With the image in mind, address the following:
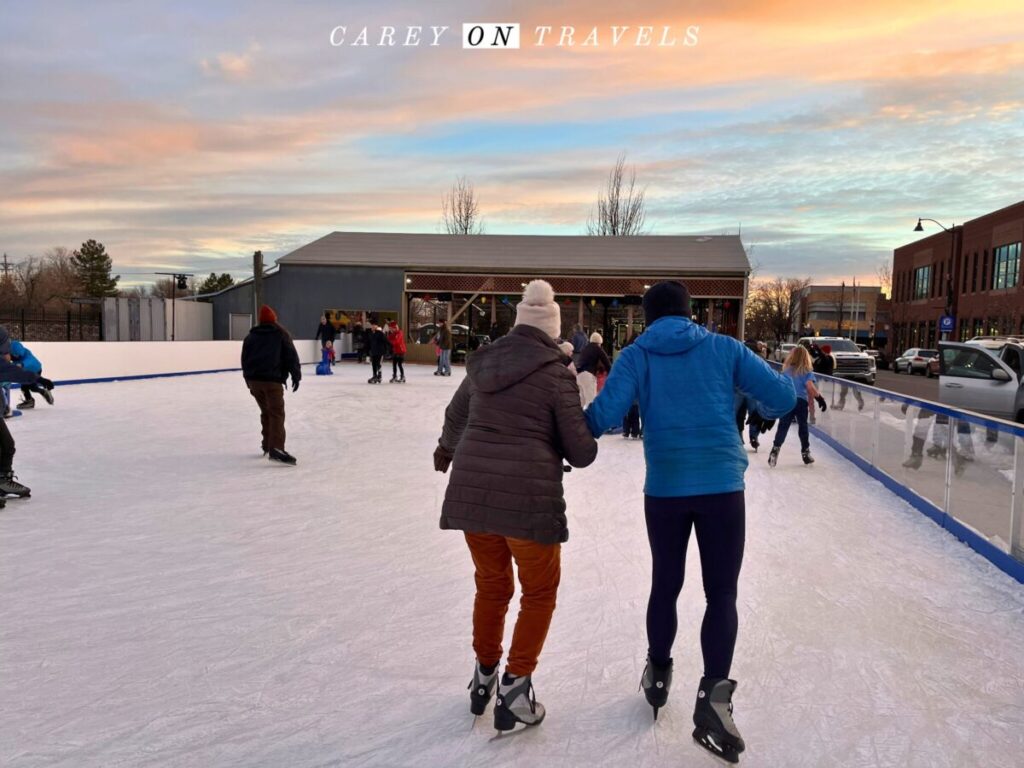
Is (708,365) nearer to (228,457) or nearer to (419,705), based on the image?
(419,705)

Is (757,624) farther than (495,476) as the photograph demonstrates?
Yes

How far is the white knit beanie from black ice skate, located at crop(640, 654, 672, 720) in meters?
1.19

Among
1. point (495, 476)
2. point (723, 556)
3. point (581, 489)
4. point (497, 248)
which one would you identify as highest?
point (497, 248)

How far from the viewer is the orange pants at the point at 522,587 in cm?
247

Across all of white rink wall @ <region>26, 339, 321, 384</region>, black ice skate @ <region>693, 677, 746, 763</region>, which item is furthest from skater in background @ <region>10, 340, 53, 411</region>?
black ice skate @ <region>693, 677, 746, 763</region>

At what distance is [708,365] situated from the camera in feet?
8.09

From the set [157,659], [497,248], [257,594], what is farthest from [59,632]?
[497,248]

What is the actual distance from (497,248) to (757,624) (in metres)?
28.6

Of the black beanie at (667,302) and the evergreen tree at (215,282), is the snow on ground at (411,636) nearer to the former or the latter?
the black beanie at (667,302)

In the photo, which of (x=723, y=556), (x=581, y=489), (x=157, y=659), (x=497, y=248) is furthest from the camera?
(x=497, y=248)

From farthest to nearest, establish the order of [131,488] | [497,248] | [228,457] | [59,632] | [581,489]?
[497,248]
[228,457]
[581,489]
[131,488]
[59,632]

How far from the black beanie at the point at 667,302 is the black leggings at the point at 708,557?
60 centimetres

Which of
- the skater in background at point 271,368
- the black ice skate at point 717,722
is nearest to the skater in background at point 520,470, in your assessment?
the black ice skate at point 717,722

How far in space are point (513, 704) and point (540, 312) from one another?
4.24ft
